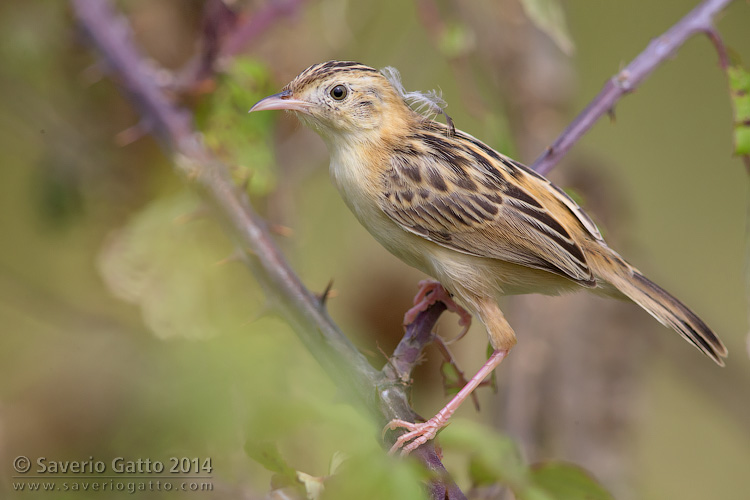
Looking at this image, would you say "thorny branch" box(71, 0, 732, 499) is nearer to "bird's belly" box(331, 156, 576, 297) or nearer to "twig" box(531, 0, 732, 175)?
"twig" box(531, 0, 732, 175)

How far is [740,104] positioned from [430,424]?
133 cm

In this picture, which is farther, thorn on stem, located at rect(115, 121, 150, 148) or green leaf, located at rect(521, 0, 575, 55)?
thorn on stem, located at rect(115, 121, 150, 148)

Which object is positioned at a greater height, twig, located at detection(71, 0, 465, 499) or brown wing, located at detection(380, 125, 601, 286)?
brown wing, located at detection(380, 125, 601, 286)

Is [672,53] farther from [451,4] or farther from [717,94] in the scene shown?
[717,94]

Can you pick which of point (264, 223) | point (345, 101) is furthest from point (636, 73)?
point (264, 223)

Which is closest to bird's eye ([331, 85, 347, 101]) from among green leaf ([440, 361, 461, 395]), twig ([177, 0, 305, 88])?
twig ([177, 0, 305, 88])

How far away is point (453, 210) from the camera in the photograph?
259 cm

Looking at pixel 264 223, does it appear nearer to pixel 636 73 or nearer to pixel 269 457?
pixel 269 457

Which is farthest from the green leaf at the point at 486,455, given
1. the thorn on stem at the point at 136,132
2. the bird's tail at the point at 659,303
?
the thorn on stem at the point at 136,132

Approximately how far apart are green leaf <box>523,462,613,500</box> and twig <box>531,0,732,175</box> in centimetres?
95

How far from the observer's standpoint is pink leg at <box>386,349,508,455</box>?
6.48ft

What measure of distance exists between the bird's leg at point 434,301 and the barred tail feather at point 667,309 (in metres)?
0.54

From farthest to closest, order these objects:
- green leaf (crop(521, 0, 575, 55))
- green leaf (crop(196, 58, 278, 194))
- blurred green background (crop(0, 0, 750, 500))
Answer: green leaf (crop(196, 58, 278, 194)), green leaf (crop(521, 0, 575, 55)), blurred green background (crop(0, 0, 750, 500))

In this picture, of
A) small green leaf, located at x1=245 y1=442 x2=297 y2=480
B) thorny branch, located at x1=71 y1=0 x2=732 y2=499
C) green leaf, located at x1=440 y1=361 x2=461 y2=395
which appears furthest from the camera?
green leaf, located at x1=440 y1=361 x2=461 y2=395
